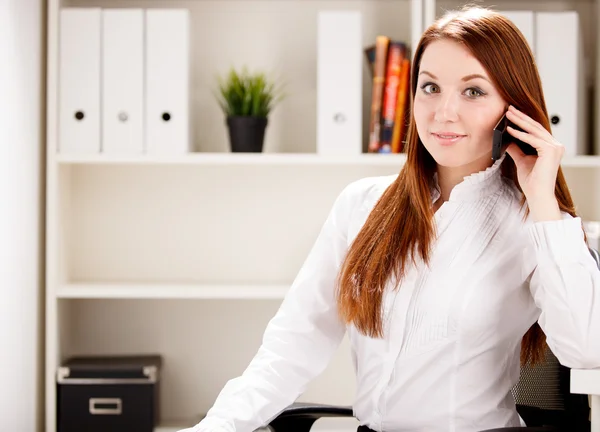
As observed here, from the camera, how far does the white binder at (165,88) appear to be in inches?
90.0

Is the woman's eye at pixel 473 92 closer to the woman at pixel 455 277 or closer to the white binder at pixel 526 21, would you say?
the woman at pixel 455 277

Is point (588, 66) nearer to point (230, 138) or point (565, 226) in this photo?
point (230, 138)

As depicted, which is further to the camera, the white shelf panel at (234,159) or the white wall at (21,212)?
the white shelf panel at (234,159)

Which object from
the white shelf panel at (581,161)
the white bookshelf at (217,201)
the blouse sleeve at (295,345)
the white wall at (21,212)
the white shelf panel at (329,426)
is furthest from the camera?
the white bookshelf at (217,201)

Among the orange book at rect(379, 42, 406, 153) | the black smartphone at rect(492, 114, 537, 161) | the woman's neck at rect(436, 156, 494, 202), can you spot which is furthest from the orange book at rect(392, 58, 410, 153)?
the black smartphone at rect(492, 114, 537, 161)

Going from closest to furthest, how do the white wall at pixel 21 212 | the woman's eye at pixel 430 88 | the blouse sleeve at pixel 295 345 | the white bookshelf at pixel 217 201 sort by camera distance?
the blouse sleeve at pixel 295 345
the woman's eye at pixel 430 88
the white wall at pixel 21 212
the white bookshelf at pixel 217 201

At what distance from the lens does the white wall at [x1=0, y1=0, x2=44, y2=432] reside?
6.53 feet

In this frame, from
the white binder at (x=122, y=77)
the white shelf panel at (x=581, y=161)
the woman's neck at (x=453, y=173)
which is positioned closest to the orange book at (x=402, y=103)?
the white shelf panel at (x=581, y=161)

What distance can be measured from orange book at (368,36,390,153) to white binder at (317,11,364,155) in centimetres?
6

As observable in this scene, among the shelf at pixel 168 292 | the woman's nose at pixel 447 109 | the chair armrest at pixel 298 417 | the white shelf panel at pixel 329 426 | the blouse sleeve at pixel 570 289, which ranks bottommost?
the white shelf panel at pixel 329 426

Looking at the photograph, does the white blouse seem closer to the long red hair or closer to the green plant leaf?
the long red hair

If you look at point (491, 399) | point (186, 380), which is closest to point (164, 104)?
point (186, 380)

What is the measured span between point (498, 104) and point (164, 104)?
129cm

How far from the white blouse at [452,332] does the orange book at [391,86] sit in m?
0.96
